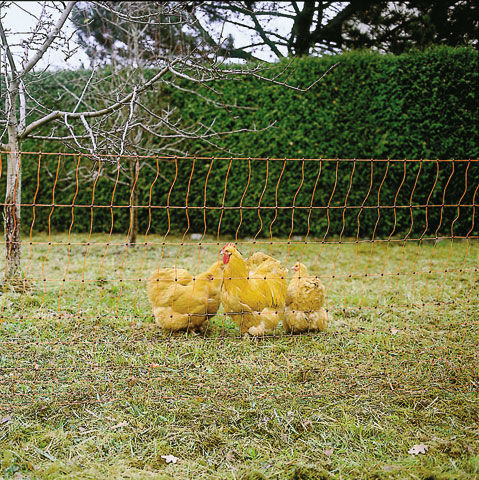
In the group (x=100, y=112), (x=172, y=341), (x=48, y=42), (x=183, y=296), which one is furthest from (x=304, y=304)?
(x=48, y=42)

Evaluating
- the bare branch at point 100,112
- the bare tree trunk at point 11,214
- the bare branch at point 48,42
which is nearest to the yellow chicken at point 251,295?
the bare branch at point 100,112

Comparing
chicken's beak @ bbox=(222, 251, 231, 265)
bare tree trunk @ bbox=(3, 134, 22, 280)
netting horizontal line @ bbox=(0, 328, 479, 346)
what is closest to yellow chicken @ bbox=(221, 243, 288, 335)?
chicken's beak @ bbox=(222, 251, 231, 265)

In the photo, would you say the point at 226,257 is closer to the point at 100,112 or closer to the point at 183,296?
the point at 183,296

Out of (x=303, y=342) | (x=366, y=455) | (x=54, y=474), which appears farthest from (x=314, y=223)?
(x=54, y=474)

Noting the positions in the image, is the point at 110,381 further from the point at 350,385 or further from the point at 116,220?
the point at 116,220

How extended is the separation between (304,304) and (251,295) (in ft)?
1.54

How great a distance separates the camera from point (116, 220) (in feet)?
29.5

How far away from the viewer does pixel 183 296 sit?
3.53 meters

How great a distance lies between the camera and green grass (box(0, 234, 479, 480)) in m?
2.19

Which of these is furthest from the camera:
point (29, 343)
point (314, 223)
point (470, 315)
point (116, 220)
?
point (116, 220)

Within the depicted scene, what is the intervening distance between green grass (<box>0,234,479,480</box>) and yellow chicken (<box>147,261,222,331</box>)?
17cm

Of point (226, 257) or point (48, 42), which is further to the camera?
point (48, 42)

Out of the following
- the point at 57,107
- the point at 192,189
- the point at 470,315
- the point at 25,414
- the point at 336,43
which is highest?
the point at 336,43

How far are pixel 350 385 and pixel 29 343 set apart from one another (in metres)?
2.46
